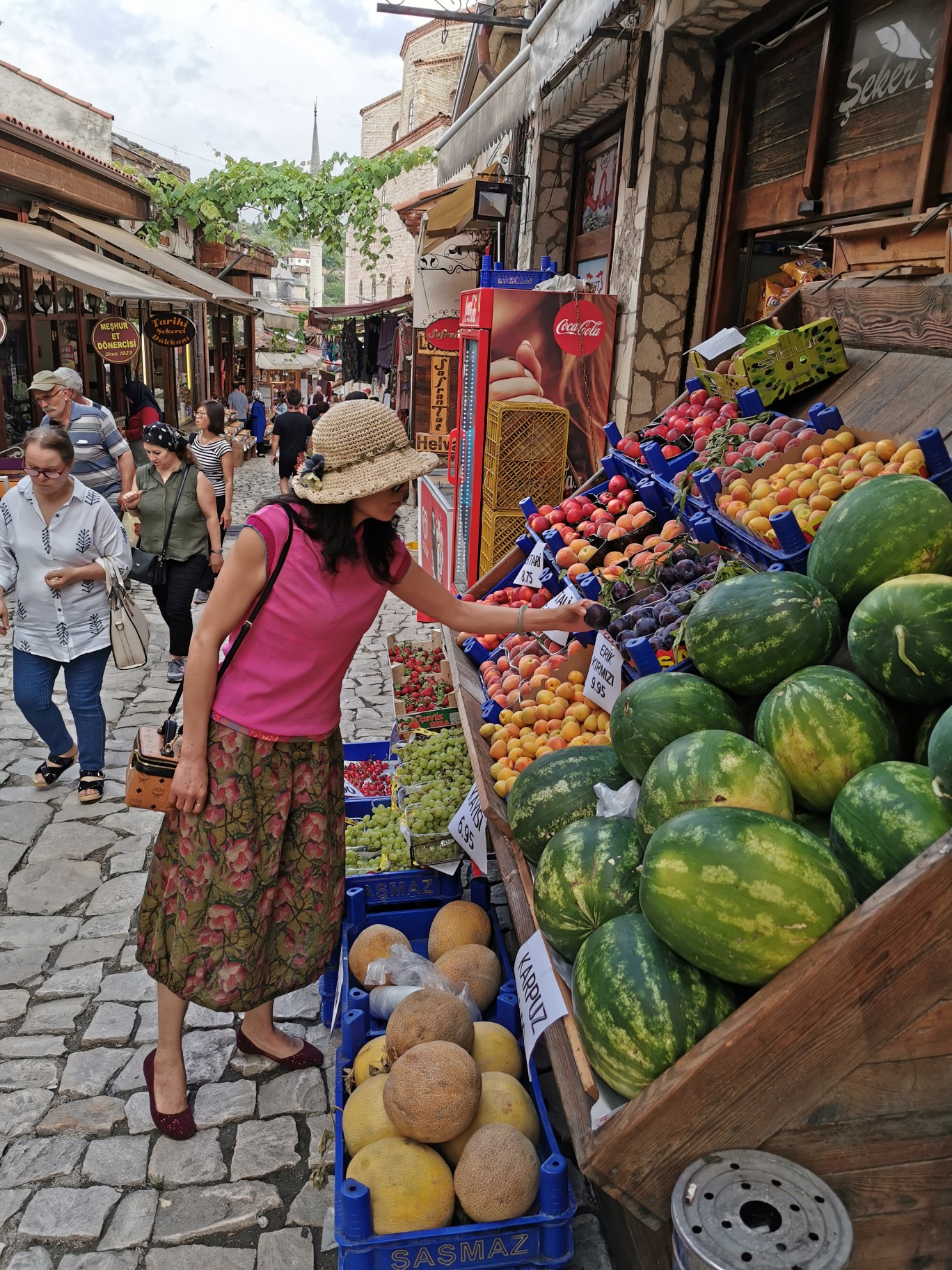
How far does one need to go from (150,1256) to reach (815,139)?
5628 millimetres

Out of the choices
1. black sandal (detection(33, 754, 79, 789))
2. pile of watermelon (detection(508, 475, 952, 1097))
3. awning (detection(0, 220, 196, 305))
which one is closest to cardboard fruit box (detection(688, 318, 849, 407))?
pile of watermelon (detection(508, 475, 952, 1097))

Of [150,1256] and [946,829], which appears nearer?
[946,829]

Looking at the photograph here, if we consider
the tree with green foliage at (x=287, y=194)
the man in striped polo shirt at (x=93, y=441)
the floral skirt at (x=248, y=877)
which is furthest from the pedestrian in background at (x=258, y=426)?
the floral skirt at (x=248, y=877)

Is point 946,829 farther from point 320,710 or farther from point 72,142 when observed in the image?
point 72,142

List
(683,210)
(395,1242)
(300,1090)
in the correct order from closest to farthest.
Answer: (395,1242) → (300,1090) → (683,210)

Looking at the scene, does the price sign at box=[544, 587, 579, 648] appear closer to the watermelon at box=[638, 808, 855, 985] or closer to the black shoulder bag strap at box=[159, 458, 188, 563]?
the watermelon at box=[638, 808, 855, 985]

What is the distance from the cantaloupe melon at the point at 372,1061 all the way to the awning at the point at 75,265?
30.3ft

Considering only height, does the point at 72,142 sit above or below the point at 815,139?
above

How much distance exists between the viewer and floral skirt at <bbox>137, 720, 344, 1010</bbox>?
275cm

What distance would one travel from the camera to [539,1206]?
236cm

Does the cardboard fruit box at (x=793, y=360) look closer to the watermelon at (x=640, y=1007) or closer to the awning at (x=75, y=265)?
the watermelon at (x=640, y=1007)

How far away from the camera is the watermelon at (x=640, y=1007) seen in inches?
63.6

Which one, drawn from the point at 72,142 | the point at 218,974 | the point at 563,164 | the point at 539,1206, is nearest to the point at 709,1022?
the point at 539,1206

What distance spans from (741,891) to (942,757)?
0.41 m
